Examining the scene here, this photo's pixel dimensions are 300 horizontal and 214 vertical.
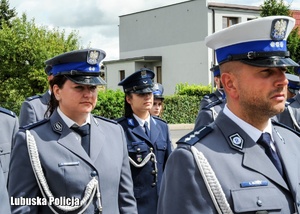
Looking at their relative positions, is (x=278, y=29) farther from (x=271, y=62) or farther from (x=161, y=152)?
(x=161, y=152)

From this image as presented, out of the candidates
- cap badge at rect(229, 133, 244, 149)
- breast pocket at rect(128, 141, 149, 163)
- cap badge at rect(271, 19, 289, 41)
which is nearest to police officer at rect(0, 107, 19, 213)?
breast pocket at rect(128, 141, 149, 163)

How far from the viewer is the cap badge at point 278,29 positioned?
2584 mm

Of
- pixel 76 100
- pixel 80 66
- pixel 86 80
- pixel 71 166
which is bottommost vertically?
pixel 71 166

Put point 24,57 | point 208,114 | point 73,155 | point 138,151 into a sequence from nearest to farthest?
point 73,155 < point 138,151 < point 208,114 < point 24,57

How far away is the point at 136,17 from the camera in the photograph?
44938 mm

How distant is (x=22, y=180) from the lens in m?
3.38

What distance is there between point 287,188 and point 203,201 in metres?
0.41

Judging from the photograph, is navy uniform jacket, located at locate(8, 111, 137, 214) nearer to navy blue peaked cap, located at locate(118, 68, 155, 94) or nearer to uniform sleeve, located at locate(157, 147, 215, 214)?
uniform sleeve, located at locate(157, 147, 215, 214)

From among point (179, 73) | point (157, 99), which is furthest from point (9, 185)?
point (179, 73)

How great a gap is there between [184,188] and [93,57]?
5.61ft

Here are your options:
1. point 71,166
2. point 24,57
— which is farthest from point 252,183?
point 24,57

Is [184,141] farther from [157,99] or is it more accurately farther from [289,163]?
[157,99]

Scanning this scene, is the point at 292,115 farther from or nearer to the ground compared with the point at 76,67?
nearer to the ground

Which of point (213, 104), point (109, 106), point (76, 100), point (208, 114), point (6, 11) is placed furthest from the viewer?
point (6, 11)
